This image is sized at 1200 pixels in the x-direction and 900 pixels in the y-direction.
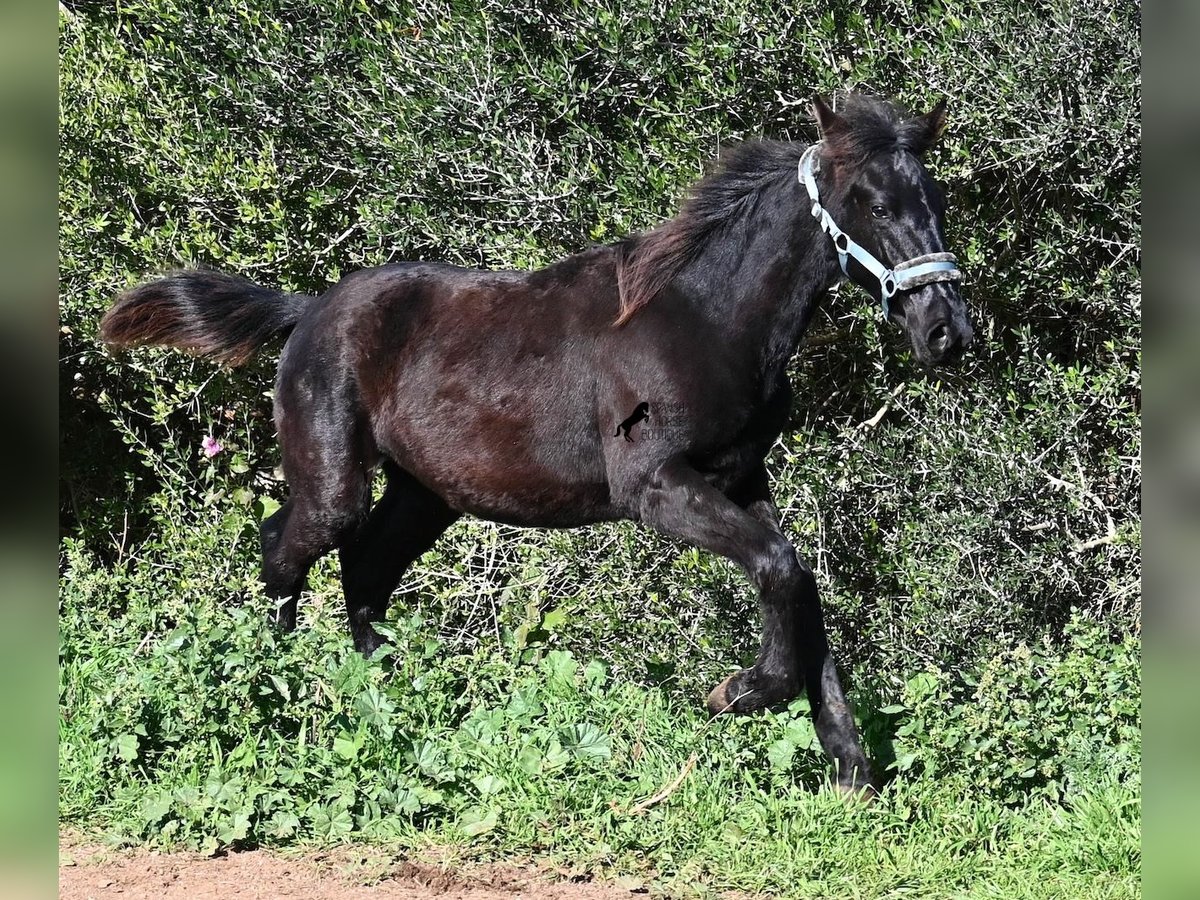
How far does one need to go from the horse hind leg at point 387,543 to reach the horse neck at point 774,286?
6.04 feet

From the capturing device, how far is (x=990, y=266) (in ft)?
22.5

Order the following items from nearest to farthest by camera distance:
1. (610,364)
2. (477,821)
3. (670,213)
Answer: (477,821) < (610,364) < (670,213)

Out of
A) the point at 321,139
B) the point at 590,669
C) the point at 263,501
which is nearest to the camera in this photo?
the point at 590,669

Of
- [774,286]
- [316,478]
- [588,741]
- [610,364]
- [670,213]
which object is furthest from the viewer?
[670,213]

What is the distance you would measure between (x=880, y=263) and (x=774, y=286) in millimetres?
487

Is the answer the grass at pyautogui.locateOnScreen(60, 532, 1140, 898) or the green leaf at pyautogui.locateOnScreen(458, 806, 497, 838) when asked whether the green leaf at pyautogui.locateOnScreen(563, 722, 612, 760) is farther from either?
the green leaf at pyautogui.locateOnScreen(458, 806, 497, 838)

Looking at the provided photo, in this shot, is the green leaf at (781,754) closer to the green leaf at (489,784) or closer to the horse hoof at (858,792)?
the horse hoof at (858,792)

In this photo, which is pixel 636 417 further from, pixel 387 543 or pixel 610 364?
pixel 387 543

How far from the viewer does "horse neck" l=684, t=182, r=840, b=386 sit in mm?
4949

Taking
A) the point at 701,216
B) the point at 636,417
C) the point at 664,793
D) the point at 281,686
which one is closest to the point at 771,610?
the point at 664,793

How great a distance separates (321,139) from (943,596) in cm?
445

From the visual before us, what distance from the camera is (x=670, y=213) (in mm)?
6656

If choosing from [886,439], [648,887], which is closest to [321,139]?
[886,439]

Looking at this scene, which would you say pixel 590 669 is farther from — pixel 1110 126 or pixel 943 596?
pixel 1110 126
